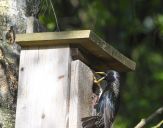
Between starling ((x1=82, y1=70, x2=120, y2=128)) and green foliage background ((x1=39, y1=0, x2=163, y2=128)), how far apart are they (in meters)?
2.80

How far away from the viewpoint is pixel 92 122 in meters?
4.55

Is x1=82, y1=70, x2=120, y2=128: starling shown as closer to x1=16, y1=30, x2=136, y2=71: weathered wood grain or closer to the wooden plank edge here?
x1=16, y1=30, x2=136, y2=71: weathered wood grain

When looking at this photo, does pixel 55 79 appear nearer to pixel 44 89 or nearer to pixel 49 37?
pixel 44 89

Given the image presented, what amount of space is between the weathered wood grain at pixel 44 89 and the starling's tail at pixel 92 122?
0.42ft

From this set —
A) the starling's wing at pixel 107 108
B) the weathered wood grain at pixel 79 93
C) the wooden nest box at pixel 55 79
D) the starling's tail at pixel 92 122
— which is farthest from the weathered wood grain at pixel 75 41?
the starling's tail at pixel 92 122

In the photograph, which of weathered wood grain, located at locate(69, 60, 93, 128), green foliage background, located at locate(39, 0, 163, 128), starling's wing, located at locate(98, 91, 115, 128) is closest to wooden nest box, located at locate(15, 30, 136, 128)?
weathered wood grain, located at locate(69, 60, 93, 128)

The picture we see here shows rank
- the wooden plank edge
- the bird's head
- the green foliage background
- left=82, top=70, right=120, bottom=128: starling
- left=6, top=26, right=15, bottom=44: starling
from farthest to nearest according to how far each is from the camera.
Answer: the green foliage background → the bird's head → left=6, top=26, right=15, bottom=44: starling → left=82, top=70, right=120, bottom=128: starling → the wooden plank edge

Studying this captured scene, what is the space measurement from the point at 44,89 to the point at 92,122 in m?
0.37

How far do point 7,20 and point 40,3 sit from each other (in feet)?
1.41

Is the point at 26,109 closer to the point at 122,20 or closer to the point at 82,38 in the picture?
the point at 82,38

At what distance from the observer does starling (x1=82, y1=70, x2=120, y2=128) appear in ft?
15.1

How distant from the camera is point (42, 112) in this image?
14.6 feet

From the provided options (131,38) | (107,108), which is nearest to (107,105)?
(107,108)

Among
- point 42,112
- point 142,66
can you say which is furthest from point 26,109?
point 142,66
